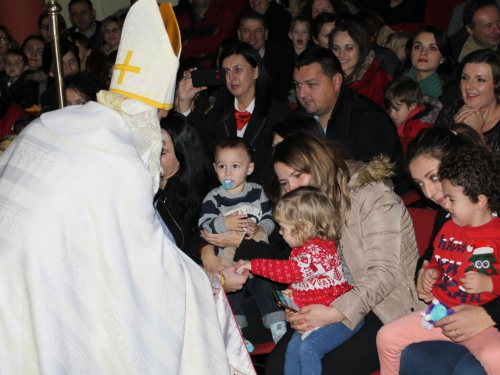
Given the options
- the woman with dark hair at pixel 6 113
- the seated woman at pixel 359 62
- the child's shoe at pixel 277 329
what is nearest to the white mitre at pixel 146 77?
the child's shoe at pixel 277 329

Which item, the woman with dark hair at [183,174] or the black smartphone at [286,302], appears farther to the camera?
the woman with dark hair at [183,174]

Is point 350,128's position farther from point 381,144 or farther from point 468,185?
point 468,185

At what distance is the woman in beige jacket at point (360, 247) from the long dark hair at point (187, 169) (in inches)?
38.5

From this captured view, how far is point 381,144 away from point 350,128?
0.83 ft

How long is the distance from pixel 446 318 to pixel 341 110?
2278 millimetres

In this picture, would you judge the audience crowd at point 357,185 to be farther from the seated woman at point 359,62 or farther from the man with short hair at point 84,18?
the man with short hair at point 84,18

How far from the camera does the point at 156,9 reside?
3.05 meters

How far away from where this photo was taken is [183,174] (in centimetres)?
453

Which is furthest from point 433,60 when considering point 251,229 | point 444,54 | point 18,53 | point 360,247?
point 18,53

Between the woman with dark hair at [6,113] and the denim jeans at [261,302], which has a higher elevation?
the woman with dark hair at [6,113]

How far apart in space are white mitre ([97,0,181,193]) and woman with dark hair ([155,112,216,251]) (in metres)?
1.34

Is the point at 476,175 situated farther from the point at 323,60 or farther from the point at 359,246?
the point at 323,60

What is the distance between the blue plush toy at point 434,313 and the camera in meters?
3.12

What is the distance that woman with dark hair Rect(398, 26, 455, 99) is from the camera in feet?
20.4
